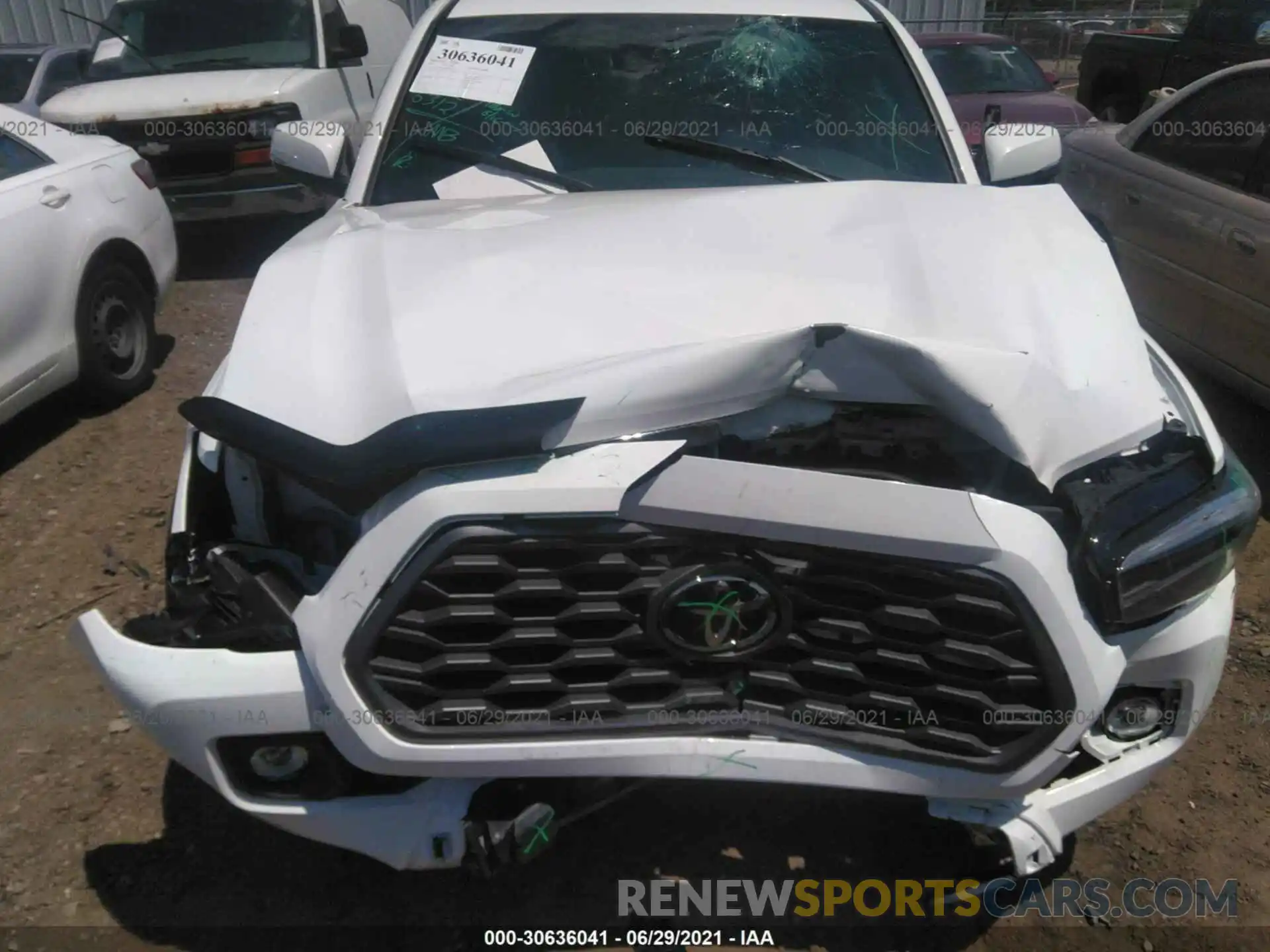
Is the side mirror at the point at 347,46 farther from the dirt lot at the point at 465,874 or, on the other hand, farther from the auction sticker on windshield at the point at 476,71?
the dirt lot at the point at 465,874

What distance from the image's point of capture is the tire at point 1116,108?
37.5 ft

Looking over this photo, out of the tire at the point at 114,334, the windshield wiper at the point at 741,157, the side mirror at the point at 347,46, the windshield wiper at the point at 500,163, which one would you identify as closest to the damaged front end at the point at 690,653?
the windshield wiper at the point at 741,157

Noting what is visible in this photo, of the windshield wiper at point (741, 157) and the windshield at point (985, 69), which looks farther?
the windshield at point (985, 69)

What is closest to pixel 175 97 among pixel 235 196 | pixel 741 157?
pixel 235 196

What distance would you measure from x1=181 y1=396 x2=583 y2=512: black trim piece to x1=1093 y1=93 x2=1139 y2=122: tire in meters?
11.7

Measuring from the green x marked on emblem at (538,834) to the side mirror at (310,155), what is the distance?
7.14 feet

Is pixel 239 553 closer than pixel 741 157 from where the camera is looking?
Yes

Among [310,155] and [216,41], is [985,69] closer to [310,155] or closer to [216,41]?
[216,41]

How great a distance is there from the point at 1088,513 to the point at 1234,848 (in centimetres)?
128

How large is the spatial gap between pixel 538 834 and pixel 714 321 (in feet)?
3.41

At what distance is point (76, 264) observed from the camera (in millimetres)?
4438

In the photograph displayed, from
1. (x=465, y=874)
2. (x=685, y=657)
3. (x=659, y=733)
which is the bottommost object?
(x=465, y=874)

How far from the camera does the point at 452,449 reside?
67.9 inches

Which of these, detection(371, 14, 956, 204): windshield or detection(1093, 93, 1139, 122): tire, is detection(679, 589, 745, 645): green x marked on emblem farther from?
detection(1093, 93, 1139, 122): tire
